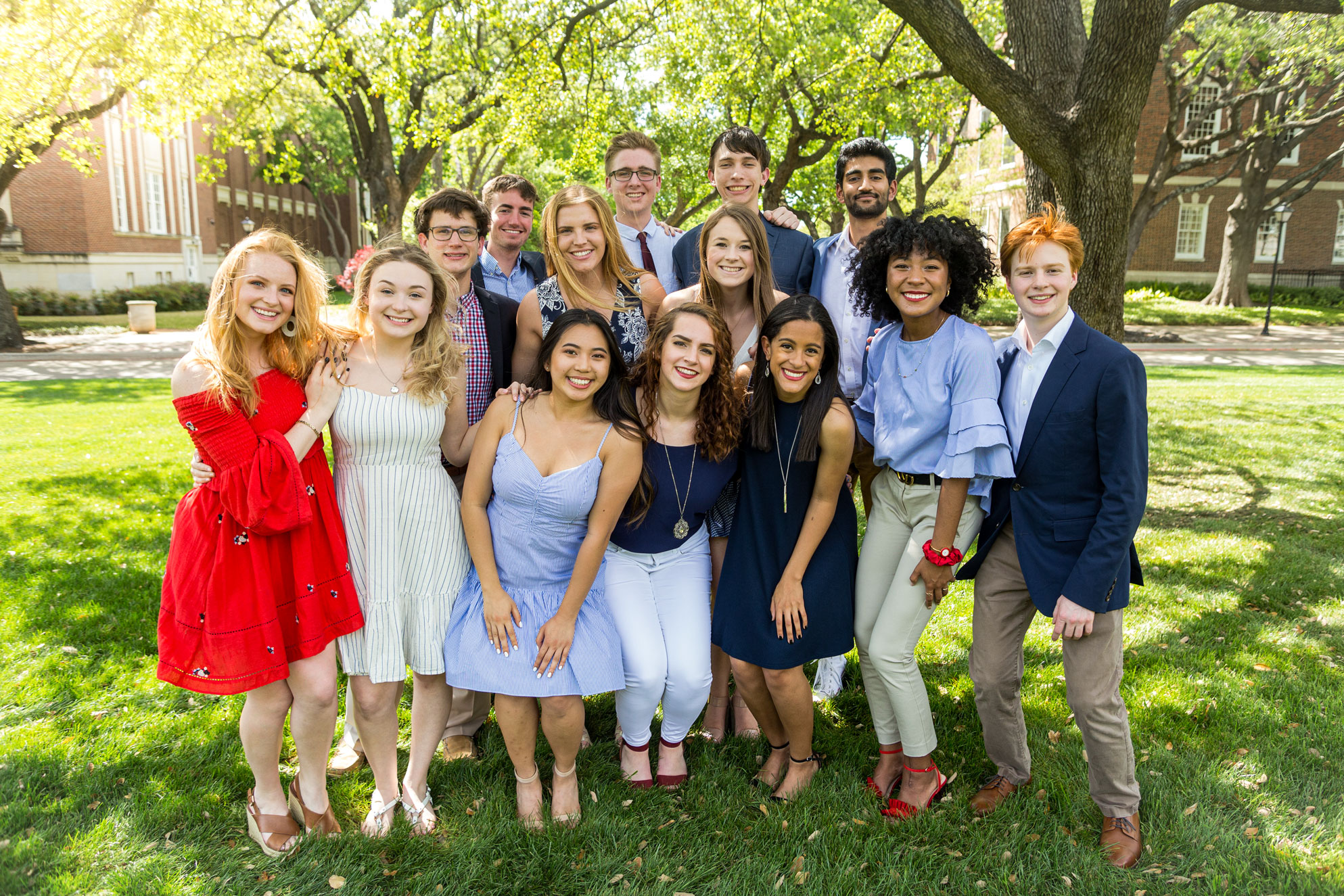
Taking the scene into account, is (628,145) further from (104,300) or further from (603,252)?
(104,300)

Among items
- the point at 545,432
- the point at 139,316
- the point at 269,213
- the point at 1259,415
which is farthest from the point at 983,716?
the point at 269,213

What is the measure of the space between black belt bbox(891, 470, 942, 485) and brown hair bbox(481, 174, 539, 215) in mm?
2748

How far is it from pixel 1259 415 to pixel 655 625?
11.6m

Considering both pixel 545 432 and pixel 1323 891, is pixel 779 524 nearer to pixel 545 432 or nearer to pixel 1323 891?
pixel 545 432

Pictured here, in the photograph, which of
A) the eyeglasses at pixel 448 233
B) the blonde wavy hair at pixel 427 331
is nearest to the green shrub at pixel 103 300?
the eyeglasses at pixel 448 233

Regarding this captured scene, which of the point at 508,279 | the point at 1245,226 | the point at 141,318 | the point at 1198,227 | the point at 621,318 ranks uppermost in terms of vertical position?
the point at 1198,227

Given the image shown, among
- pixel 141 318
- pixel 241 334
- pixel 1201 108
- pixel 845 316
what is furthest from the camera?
pixel 1201 108

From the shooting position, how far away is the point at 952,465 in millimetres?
3160

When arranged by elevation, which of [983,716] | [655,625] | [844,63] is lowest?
[983,716]

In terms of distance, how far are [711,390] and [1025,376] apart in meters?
1.27

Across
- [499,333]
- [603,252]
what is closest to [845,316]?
[603,252]

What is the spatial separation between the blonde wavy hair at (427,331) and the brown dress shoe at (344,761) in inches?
68.7

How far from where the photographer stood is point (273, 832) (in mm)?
3174

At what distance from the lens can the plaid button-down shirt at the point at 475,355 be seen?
3871 millimetres
